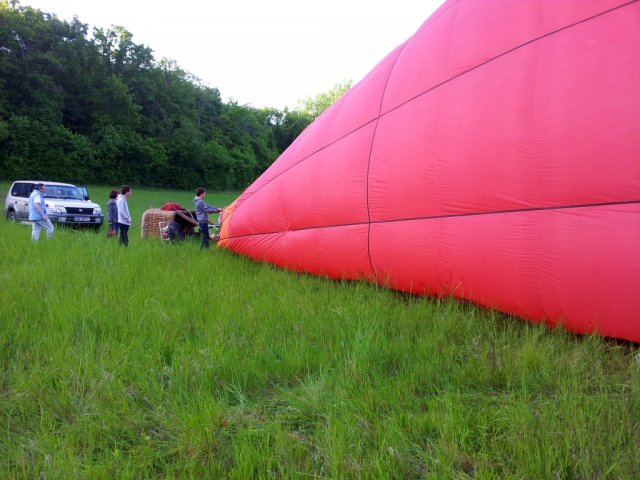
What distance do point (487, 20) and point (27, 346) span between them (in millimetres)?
4078

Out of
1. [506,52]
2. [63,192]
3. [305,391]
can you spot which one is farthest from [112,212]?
[305,391]

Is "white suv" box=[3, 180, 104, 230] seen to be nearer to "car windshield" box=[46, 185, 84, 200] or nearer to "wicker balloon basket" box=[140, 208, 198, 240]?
"car windshield" box=[46, 185, 84, 200]

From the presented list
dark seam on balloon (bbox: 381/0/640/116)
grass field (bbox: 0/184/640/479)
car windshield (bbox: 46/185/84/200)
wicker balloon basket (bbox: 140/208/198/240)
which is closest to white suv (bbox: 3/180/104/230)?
car windshield (bbox: 46/185/84/200)

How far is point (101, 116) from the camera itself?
3884cm

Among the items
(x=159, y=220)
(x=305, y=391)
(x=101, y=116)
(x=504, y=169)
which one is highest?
(x=101, y=116)

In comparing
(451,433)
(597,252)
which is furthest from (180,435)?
(597,252)

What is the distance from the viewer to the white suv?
12.4 meters

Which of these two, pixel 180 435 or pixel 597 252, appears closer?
pixel 180 435

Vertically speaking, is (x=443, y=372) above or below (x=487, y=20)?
below

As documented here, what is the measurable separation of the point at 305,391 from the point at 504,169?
204 cm

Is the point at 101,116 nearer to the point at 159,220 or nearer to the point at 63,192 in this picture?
the point at 63,192

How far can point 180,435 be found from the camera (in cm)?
175

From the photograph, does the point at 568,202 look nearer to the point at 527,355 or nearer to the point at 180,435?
the point at 527,355

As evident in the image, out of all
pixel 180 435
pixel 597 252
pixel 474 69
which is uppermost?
pixel 474 69
